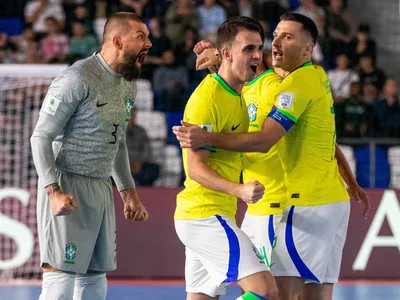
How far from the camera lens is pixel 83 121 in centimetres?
490

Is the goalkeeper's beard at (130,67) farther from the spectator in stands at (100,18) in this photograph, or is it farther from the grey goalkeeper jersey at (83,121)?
the spectator in stands at (100,18)

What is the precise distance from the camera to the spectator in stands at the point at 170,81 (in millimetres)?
10719

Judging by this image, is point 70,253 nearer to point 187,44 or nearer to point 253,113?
point 253,113

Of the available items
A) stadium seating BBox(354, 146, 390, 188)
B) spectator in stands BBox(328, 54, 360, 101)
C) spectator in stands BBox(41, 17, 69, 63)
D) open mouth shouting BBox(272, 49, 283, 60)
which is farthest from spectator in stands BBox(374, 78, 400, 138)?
open mouth shouting BBox(272, 49, 283, 60)

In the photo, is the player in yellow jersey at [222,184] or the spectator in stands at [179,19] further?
the spectator in stands at [179,19]

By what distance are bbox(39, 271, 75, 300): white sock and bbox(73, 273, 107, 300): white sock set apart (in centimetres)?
17

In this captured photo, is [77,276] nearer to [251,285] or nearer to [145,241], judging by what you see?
[251,285]

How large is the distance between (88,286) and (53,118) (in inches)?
41.0

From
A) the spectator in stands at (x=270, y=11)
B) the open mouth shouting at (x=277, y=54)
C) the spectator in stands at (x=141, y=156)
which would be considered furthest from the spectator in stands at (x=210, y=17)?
the open mouth shouting at (x=277, y=54)

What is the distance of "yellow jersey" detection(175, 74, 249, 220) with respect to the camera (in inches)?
182

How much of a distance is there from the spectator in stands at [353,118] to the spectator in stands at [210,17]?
8.01 feet

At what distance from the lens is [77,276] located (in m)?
5.08

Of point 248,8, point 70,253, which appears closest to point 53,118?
point 70,253

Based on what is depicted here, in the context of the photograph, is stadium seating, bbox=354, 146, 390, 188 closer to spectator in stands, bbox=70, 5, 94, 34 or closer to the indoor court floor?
the indoor court floor
